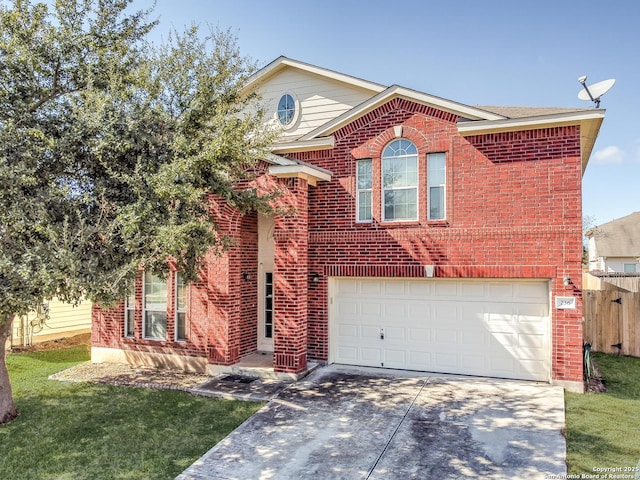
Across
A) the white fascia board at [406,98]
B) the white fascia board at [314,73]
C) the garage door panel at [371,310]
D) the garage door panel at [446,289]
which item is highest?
the white fascia board at [314,73]

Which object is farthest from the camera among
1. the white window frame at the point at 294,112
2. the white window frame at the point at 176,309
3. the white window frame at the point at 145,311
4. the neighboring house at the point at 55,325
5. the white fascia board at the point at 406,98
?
the neighboring house at the point at 55,325

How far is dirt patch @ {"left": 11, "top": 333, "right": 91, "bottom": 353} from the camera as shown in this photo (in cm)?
1337

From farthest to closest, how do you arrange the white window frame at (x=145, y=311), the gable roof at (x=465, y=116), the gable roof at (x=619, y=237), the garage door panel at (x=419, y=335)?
the gable roof at (x=619, y=237) < the white window frame at (x=145, y=311) < the garage door panel at (x=419, y=335) < the gable roof at (x=465, y=116)

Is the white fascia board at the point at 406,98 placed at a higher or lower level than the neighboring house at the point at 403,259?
higher

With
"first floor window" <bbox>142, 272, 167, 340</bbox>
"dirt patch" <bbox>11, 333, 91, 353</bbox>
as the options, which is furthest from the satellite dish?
"dirt patch" <bbox>11, 333, 91, 353</bbox>

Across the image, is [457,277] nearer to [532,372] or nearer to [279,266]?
[532,372]

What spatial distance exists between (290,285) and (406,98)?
503 cm

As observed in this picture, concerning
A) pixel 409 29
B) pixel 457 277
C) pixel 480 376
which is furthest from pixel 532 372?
pixel 409 29

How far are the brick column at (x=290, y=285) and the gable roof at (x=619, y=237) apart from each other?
32.4 metres

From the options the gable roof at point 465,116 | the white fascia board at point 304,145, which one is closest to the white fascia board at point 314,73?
the gable roof at point 465,116

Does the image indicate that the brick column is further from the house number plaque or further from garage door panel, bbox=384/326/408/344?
the house number plaque

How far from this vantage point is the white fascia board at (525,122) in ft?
28.2

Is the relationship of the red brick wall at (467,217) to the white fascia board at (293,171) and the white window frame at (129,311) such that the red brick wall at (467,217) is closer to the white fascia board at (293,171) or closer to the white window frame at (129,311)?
the white fascia board at (293,171)

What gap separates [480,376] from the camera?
9539 millimetres
